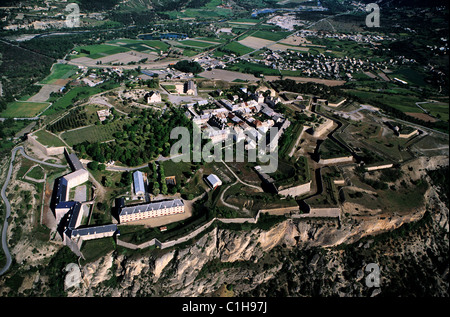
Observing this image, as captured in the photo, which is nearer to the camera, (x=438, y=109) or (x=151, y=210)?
(x=151, y=210)

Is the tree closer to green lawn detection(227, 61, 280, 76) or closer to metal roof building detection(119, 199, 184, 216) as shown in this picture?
metal roof building detection(119, 199, 184, 216)

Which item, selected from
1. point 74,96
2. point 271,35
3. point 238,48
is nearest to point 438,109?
point 238,48

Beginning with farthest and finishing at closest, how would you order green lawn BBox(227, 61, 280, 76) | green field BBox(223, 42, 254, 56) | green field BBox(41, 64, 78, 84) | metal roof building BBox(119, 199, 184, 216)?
green field BBox(223, 42, 254, 56), green lawn BBox(227, 61, 280, 76), green field BBox(41, 64, 78, 84), metal roof building BBox(119, 199, 184, 216)

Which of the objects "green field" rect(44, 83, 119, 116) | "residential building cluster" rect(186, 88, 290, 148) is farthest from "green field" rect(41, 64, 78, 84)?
"residential building cluster" rect(186, 88, 290, 148)

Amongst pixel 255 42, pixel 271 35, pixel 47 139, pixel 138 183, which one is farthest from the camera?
pixel 271 35

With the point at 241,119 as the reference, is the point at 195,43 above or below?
above

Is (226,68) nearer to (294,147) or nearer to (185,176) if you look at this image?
(294,147)

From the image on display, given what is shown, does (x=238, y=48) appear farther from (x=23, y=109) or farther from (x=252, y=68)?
(x=23, y=109)
